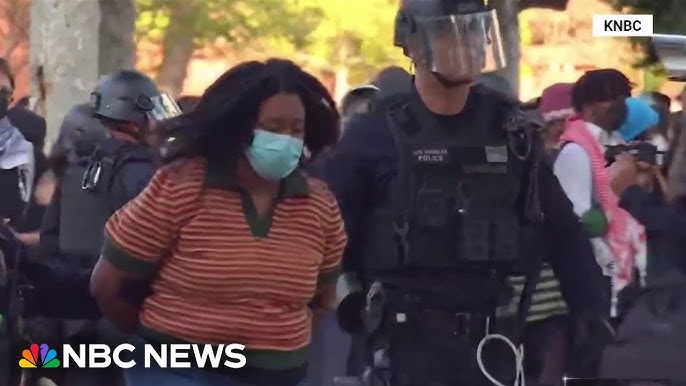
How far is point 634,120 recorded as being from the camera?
8289 millimetres

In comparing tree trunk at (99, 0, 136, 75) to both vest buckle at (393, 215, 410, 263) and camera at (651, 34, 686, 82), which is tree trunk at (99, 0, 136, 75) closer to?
vest buckle at (393, 215, 410, 263)

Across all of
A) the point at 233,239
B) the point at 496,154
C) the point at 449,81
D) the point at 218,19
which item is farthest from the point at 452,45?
the point at 218,19

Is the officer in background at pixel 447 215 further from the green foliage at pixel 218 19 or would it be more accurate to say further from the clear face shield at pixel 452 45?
the green foliage at pixel 218 19

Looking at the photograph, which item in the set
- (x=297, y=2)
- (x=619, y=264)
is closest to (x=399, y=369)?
(x=619, y=264)

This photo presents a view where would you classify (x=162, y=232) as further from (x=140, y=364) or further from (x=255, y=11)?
(x=255, y=11)

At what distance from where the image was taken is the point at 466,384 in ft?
16.6

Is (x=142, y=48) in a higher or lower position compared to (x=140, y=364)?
higher

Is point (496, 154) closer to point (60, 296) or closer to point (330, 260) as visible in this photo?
point (330, 260)

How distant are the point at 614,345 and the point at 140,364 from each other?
1.55 meters

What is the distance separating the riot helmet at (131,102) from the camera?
264 inches

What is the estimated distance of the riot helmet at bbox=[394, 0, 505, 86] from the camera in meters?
5.12

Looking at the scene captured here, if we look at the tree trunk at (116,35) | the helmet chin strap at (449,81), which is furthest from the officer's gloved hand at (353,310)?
the tree trunk at (116,35)

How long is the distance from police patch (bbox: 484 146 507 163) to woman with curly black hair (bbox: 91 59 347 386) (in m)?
0.54

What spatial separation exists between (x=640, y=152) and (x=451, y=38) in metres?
3.17
